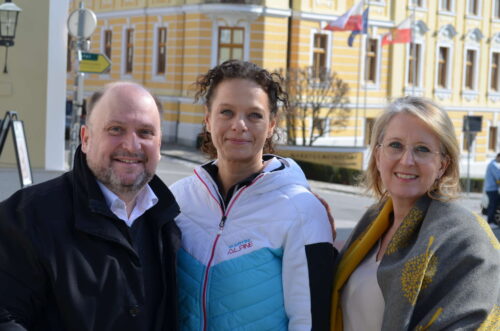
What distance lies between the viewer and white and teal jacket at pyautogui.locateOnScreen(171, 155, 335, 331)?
→ 11.2 ft

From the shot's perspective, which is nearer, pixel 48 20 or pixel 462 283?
pixel 462 283

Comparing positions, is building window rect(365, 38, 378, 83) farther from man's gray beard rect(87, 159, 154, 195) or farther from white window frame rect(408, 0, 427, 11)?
man's gray beard rect(87, 159, 154, 195)

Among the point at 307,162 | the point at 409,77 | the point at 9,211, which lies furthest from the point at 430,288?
the point at 409,77

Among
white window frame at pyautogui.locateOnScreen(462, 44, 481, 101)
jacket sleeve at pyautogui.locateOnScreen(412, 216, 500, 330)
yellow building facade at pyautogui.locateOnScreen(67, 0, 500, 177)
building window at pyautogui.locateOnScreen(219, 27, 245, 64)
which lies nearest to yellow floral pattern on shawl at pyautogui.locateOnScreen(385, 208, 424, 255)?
jacket sleeve at pyautogui.locateOnScreen(412, 216, 500, 330)

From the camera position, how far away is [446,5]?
39438 millimetres

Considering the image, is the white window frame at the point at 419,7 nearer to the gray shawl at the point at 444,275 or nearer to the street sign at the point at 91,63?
the street sign at the point at 91,63

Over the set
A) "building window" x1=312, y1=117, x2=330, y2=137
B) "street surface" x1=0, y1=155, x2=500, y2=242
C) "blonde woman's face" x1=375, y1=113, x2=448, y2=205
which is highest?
"building window" x1=312, y1=117, x2=330, y2=137

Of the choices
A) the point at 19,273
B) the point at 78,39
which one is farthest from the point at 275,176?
the point at 78,39

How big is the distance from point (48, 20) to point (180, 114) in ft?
52.0

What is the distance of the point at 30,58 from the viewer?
18.1 meters

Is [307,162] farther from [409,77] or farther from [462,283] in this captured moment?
[462,283]

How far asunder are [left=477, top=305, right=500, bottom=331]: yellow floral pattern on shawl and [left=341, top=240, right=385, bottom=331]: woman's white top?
462 millimetres

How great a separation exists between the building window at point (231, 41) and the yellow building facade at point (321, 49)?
41 millimetres

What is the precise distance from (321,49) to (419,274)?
31.8 meters
